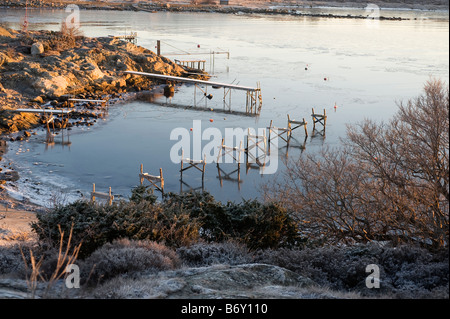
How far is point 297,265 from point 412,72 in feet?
189

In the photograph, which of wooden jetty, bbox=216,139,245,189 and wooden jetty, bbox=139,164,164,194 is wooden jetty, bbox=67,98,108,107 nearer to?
wooden jetty, bbox=216,139,245,189

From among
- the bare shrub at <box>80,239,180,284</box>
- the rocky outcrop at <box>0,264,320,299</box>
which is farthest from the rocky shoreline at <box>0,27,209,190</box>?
the rocky outcrop at <box>0,264,320,299</box>

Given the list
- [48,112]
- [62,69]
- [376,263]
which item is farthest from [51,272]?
[62,69]

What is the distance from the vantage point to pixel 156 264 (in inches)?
525

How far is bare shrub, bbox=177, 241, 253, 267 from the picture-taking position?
1467cm

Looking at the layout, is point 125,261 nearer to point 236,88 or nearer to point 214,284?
point 214,284

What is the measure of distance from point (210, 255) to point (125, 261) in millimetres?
2792

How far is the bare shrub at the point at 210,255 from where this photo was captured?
48.1 feet

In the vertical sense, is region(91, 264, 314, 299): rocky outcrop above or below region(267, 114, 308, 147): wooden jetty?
above

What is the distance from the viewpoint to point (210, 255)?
14.9 m

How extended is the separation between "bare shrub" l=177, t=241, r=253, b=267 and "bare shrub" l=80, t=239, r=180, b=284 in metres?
0.62

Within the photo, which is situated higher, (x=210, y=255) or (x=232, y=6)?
(x=232, y=6)

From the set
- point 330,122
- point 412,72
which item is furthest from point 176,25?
point 330,122

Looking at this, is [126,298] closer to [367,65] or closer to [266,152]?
[266,152]
